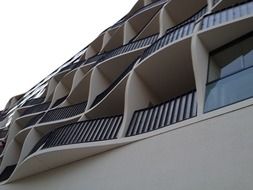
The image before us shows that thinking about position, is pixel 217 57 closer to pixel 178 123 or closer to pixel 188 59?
pixel 188 59

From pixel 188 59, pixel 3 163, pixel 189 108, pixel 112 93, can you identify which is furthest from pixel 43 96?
pixel 189 108

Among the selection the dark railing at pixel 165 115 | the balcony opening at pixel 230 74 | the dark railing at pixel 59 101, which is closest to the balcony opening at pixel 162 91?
the dark railing at pixel 165 115

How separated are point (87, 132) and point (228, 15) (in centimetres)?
615

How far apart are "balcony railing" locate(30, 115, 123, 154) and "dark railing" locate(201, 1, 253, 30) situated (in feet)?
14.3

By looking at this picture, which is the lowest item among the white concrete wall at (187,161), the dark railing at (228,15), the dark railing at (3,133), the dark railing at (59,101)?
the dark railing at (3,133)

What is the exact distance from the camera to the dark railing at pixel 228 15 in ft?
35.9

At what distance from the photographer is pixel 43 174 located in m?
14.4

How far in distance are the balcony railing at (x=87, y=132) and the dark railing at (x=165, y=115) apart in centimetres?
84

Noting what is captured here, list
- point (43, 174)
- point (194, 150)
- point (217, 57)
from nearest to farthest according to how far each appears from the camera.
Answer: point (194, 150) → point (217, 57) → point (43, 174)

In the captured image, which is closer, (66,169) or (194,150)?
(194,150)

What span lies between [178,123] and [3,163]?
49.1 feet

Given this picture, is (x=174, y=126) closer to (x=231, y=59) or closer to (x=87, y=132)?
(x=231, y=59)

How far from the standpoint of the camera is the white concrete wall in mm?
7871

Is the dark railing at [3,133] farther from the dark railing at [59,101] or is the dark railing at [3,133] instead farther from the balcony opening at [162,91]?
the balcony opening at [162,91]
